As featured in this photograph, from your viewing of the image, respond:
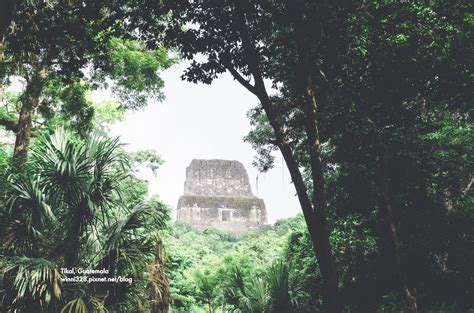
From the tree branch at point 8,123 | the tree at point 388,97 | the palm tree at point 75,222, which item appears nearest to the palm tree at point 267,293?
the tree at point 388,97

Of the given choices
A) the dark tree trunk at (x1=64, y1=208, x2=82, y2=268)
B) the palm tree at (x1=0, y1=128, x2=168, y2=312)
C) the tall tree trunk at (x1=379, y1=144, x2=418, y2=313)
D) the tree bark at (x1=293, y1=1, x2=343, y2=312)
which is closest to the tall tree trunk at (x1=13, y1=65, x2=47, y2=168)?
the palm tree at (x1=0, y1=128, x2=168, y2=312)

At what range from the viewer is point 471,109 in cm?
745

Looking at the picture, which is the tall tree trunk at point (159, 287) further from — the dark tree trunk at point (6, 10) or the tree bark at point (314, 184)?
the dark tree trunk at point (6, 10)

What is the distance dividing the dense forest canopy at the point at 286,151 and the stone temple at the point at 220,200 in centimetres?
2515

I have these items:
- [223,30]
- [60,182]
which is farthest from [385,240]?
[60,182]

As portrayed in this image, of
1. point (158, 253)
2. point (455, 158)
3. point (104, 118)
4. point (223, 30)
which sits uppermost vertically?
point (104, 118)

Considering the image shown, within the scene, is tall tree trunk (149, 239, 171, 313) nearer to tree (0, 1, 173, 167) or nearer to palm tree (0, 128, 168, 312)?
palm tree (0, 128, 168, 312)

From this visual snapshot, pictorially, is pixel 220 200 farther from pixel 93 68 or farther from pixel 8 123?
pixel 93 68

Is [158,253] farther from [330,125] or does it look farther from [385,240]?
[385,240]

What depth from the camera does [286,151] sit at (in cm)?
452

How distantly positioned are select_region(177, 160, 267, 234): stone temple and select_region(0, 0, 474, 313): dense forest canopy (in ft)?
82.5

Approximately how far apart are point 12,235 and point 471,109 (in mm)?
8647

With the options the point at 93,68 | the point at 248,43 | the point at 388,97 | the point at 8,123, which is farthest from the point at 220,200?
the point at 248,43

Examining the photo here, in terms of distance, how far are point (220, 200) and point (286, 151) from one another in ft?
109
